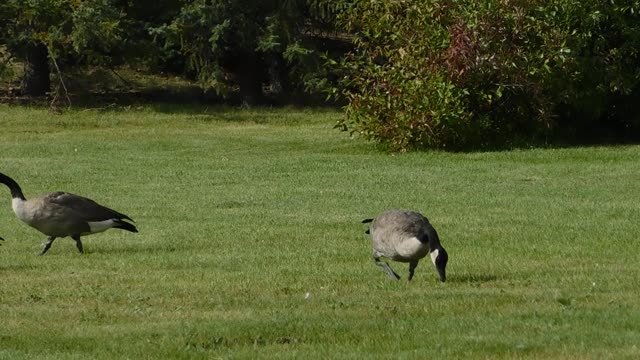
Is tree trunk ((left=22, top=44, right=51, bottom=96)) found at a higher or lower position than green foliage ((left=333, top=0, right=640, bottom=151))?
lower

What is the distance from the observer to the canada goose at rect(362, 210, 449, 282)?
1219 cm

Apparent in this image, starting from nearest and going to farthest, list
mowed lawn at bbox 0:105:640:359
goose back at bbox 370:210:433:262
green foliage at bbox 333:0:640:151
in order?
1. mowed lawn at bbox 0:105:640:359
2. goose back at bbox 370:210:433:262
3. green foliage at bbox 333:0:640:151

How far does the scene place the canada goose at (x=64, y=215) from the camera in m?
15.4

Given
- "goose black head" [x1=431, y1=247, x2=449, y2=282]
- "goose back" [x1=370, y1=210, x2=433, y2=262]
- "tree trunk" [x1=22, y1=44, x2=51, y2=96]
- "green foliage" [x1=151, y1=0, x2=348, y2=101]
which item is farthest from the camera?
"tree trunk" [x1=22, y1=44, x2=51, y2=96]

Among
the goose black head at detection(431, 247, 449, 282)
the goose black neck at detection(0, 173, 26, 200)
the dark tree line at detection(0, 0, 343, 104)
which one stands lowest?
the dark tree line at detection(0, 0, 343, 104)

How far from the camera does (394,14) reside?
33.0 metres

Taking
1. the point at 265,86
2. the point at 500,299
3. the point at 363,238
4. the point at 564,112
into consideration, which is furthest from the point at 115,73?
the point at 500,299

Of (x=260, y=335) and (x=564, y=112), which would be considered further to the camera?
(x=564, y=112)

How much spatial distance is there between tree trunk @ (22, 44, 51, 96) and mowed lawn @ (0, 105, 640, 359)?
14136mm

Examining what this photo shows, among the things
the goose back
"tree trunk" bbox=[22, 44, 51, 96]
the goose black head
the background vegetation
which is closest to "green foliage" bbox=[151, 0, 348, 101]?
"tree trunk" bbox=[22, 44, 51, 96]

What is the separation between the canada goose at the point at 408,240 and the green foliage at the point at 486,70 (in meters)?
17.9

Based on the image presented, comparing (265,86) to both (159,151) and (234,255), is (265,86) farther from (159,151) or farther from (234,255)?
(234,255)

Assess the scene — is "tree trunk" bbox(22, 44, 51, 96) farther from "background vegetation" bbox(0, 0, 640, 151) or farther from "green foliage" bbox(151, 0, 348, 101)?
"background vegetation" bbox(0, 0, 640, 151)

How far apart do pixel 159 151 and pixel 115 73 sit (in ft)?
49.4
